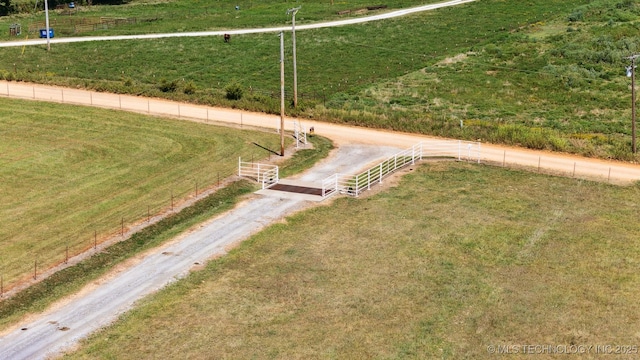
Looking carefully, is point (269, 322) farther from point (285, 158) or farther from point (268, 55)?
point (268, 55)

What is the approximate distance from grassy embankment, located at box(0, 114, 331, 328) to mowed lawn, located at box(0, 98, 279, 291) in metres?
1.12

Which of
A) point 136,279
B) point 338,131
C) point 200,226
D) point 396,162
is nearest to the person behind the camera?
point 136,279

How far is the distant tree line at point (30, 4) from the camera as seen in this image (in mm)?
133375

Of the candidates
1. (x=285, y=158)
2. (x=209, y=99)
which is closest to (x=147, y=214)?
(x=285, y=158)

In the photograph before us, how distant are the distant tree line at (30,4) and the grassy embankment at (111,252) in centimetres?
9082

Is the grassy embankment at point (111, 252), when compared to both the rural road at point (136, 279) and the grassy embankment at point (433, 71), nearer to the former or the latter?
the rural road at point (136, 279)

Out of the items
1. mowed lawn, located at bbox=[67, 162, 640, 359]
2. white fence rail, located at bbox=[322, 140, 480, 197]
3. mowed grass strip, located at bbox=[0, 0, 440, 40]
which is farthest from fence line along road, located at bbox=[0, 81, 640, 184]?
mowed grass strip, located at bbox=[0, 0, 440, 40]

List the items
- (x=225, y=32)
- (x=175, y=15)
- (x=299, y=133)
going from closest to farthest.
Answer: (x=299, y=133), (x=225, y=32), (x=175, y=15)

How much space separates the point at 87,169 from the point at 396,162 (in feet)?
65.6

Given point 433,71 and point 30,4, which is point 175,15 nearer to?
point 30,4

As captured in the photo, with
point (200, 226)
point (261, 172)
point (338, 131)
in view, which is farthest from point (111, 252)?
point (338, 131)

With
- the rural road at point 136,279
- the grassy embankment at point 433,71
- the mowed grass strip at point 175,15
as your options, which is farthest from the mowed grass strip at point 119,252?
the mowed grass strip at point 175,15

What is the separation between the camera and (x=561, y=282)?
38219 millimetres

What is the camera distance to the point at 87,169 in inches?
2176
